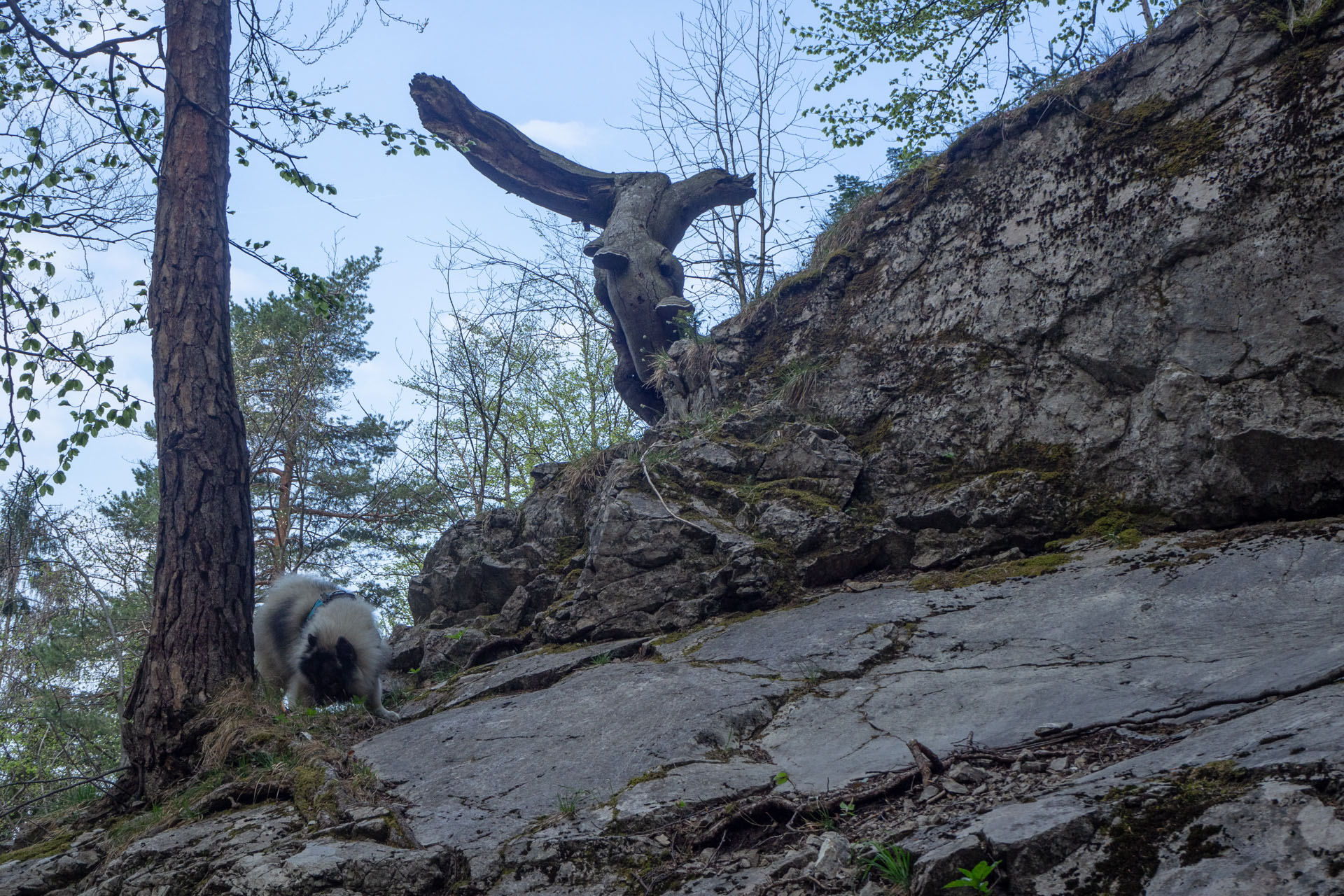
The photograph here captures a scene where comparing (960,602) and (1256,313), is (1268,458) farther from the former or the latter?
(960,602)

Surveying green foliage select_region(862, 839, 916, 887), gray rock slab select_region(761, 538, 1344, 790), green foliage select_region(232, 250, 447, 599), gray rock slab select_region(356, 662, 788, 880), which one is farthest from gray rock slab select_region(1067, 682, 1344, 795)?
green foliage select_region(232, 250, 447, 599)

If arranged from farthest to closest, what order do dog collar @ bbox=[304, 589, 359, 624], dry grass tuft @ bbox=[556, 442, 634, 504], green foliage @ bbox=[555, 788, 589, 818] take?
dry grass tuft @ bbox=[556, 442, 634, 504] < dog collar @ bbox=[304, 589, 359, 624] < green foliage @ bbox=[555, 788, 589, 818]

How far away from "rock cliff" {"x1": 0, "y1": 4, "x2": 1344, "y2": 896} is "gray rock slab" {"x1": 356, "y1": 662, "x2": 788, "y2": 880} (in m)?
0.03

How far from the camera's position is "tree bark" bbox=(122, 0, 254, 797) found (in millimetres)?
5391

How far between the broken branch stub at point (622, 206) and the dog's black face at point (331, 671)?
4941 mm

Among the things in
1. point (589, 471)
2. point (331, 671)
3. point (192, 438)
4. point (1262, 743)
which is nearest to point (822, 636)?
point (1262, 743)

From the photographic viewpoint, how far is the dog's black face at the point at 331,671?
6668mm

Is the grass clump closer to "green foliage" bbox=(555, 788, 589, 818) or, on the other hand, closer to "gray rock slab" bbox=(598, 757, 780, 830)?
"gray rock slab" bbox=(598, 757, 780, 830)

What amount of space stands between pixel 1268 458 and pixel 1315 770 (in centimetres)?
366

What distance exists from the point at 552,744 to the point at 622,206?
28.0 feet

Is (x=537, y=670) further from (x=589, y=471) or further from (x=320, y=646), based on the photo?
(x=589, y=471)

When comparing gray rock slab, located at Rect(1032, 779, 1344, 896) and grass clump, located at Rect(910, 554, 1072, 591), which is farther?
grass clump, located at Rect(910, 554, 1072, 591)

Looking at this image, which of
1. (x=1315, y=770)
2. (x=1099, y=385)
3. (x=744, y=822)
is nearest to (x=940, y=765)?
(x=744, y=822)

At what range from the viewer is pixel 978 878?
84.3 inches
